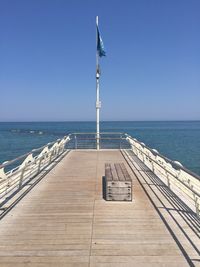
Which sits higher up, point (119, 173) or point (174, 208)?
point (119, 173)

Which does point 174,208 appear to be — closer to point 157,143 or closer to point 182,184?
point 182,184

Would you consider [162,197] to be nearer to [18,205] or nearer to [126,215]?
[126,215]

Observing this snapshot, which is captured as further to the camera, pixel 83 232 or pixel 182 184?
pixel 182 184

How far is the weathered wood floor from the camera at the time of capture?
4.67 metres

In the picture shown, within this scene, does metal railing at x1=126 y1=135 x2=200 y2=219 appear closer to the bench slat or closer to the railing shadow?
the railing shadow

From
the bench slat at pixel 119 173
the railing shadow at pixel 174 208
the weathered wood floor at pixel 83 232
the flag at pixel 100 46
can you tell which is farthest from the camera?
the flag at pixel 100 46

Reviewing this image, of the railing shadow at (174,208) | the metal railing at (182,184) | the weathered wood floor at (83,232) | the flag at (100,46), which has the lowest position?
the weathered wood floor at (83,232)

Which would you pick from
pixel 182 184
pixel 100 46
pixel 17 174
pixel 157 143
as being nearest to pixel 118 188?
pixel 182 184

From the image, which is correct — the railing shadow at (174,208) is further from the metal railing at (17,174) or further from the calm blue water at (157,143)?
the calm blue water at (157,143)

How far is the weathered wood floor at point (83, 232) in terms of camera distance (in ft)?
15.3

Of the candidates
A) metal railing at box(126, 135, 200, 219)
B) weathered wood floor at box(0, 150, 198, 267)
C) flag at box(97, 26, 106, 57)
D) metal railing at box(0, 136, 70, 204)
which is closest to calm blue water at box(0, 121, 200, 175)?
flag at box(97, 26, 106, 57)

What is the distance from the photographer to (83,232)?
5.66 m

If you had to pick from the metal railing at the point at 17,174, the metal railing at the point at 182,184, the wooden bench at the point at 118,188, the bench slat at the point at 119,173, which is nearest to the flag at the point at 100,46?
the metal railing at the point at 17,174

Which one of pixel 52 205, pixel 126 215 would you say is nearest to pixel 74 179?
pixel 52 205
